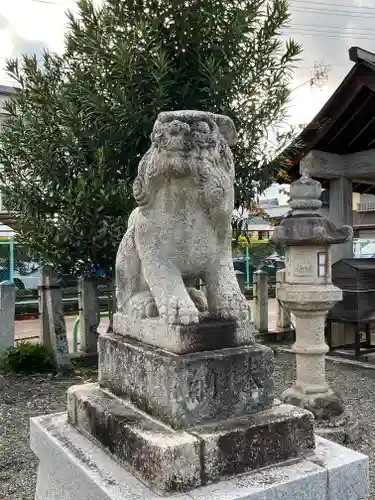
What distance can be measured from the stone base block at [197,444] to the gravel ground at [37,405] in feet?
5.21

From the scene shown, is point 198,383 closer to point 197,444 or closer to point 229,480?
point 197,444

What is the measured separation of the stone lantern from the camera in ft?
14.5

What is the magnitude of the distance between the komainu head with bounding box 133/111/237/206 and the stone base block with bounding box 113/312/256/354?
587 mm

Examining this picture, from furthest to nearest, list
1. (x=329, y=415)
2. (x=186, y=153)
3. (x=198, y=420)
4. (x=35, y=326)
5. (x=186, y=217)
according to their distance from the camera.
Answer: (x=35, y=326), (x=329, y=415), (x=186, y=217), (x=186, y=153), (x=198, y=420)

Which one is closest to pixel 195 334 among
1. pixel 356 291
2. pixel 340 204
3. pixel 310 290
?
pixel 310 290

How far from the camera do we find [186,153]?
2160 millimetres

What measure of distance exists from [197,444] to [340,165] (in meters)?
6.72

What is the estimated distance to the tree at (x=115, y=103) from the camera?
18.0 feet

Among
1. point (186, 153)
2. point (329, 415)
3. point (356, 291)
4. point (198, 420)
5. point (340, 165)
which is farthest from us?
point (340, 165)

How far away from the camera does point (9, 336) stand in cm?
649

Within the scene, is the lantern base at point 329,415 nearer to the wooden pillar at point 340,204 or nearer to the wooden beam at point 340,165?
the wooden pillar at point 340,204

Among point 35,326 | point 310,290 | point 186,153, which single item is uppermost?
point 186,153

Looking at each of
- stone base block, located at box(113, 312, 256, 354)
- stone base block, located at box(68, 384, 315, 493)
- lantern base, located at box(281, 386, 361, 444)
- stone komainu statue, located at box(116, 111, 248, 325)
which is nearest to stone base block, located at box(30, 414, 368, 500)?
stone base block, located at box(68, 384, 315, 493)

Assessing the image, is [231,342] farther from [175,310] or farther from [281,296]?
[281,296]
